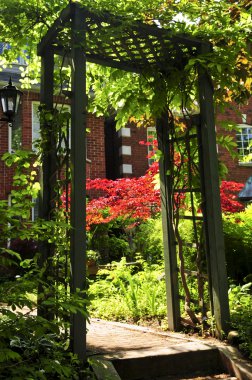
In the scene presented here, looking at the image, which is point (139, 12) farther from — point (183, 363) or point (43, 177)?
point (183, 363)

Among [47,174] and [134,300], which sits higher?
[47,174]

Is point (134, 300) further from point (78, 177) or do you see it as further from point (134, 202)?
point (134, 202)

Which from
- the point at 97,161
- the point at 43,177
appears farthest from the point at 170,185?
the point at 97,161

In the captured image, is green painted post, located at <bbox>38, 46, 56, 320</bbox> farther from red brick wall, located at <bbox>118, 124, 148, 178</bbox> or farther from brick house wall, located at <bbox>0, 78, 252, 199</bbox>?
red brick wall, located at <bbox>118, 124, 148, 178</bbox>

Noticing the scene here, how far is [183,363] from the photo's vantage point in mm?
3715

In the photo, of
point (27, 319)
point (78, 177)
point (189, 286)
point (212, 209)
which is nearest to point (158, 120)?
point (212, 209)

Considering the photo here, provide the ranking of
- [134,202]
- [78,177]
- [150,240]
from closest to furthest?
[78,177] < [134,202] < [150,240]

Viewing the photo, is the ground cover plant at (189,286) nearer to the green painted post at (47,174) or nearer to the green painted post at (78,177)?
the green painted post at (78,177)

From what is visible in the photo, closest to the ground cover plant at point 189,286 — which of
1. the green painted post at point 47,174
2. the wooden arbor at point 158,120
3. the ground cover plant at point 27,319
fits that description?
the wooden arbor at point 158,120

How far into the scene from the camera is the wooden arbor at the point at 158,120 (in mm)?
3617

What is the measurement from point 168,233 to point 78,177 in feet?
5.32

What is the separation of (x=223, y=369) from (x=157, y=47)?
324 centimetres

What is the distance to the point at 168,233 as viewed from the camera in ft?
15.8

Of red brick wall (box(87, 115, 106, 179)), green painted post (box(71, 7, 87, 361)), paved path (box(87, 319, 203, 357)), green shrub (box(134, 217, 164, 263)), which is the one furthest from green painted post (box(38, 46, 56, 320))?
red brick wall (box(87, 115, 106, 179))
